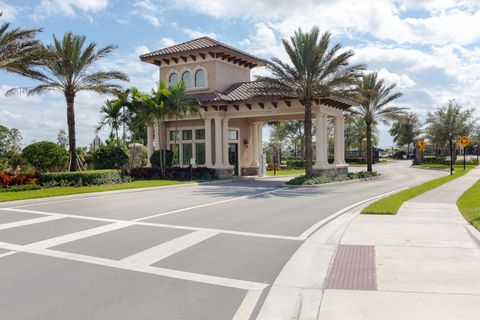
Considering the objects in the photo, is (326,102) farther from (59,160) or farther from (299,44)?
(59,160)

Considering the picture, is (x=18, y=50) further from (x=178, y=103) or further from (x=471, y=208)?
(x=471, y=208)

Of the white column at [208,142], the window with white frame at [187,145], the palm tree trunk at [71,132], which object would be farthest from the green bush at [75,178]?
the window with white frame at [187,145]

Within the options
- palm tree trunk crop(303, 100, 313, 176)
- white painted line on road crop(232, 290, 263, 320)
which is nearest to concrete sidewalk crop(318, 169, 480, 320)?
white painted line on road crop(232, 290, 263, 320)

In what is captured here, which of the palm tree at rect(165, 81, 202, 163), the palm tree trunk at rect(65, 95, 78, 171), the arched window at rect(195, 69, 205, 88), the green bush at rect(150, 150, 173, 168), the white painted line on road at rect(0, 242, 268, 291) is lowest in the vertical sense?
the white painted line on road at rect(0, 242, 268, 291)

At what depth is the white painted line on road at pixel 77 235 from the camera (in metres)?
8.45

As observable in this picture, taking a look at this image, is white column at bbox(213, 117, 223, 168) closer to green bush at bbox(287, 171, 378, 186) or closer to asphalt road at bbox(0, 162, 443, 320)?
green bush at bbox(287, 171, 378, 186)

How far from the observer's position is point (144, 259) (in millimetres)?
7254

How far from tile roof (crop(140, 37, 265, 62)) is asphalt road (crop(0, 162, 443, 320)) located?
64.1 feet

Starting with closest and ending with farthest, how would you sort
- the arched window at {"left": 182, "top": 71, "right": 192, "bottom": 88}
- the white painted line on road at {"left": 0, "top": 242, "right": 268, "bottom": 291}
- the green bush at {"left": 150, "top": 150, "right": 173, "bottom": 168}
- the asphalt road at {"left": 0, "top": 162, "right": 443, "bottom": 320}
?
the asphalt road at {"left": 0, "top": 162, "right": 443, "bottom": 320} → the white painted line on road at {"left": 0, "top": 242, "right": 268, "bottom": 291} → the green bush at {"left": 150, "top": 150, "right": 173, "bottom": 168} → the arched window at {"left": 182, "top": 71, "right": 192, "bottom": 88}

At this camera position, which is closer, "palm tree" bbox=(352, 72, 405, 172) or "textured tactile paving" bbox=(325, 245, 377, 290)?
"textured tactile paving" bbox=(325, 245, 377, 290)

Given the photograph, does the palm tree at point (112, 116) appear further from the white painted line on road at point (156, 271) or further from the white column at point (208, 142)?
the white painted line on road at point (156, 271)

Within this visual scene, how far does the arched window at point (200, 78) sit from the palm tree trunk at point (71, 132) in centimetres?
980

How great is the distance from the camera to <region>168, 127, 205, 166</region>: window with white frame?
106 ft

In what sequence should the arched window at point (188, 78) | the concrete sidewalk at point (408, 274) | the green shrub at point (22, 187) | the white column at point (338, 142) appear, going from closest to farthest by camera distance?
the concrete sidewalk at point (408, 274) < the green shrub at point (22, 187) < the white column at point (338, 142) < the arched window at point (188, 78)
